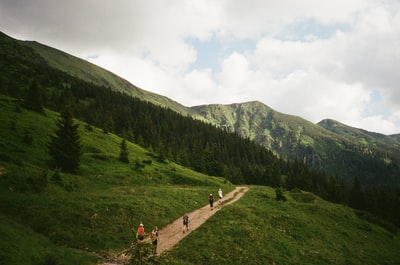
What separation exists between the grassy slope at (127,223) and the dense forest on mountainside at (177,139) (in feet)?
90.1

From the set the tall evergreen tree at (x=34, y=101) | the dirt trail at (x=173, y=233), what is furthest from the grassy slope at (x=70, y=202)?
the tall evergreen tree at (x=34, y=101)

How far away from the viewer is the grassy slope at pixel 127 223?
807 inches

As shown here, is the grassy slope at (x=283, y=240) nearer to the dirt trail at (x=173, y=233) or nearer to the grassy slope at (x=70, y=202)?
the dirt trail at (x=173, y=233)

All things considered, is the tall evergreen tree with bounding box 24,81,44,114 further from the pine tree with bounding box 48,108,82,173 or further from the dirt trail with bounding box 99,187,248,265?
the dirt trail with bounding box 99,187,248,265

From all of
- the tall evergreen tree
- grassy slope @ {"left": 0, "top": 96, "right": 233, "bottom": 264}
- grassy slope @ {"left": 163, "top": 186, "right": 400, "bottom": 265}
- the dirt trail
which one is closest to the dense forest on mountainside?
the tall evergreen tree

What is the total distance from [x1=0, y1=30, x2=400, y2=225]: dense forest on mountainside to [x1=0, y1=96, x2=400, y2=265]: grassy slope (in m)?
27.5

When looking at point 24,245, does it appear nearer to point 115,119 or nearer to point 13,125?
point 13,125

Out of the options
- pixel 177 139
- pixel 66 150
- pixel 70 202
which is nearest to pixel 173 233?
pixel 70 202

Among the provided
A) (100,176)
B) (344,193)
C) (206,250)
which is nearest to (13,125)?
(100,176)

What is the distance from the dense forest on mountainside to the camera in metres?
92.2

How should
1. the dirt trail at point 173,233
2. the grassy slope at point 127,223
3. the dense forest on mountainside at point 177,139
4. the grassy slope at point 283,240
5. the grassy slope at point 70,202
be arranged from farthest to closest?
the dense forest on mountainside at point 177,139 → the grassy slope at point 283,240 → the grassy slope at point 127,223 → the dirt trail at point 173,233 → the grassy slope at point 70,202

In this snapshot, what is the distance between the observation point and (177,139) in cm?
15450

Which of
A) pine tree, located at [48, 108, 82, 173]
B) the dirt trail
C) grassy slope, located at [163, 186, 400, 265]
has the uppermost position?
pine tree, located at [48, 108, 82, 173]

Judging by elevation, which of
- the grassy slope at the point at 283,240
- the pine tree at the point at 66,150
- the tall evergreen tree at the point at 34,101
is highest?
the tall evergreen tree at the point at 34,101
